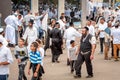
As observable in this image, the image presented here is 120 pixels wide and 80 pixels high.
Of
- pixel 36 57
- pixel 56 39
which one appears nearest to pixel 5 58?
pixel 36 57

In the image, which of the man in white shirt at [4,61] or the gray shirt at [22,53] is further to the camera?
the gray shirt at [22,53]

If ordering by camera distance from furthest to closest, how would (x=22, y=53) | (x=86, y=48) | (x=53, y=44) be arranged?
1. (x=53, y=44)
2. (x=86, y=48)
3. (x=22, y=53)

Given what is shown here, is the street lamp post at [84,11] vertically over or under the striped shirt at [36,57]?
over

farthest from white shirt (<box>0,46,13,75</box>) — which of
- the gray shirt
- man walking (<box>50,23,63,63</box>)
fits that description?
man walking (<box>50,23,63,63</box>)

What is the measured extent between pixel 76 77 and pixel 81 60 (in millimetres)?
713

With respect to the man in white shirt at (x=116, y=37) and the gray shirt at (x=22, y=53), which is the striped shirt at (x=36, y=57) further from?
the man in white shirt at (x=116, y=37)

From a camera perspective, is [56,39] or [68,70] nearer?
[68,70]

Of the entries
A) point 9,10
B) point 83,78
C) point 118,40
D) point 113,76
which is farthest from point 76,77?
point 9,10

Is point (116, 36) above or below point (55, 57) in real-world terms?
above

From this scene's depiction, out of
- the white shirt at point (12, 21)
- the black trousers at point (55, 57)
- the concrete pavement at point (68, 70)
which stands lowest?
the concrete pavement at point (68, 70)

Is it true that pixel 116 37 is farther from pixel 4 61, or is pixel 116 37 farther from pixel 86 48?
pixel 4 61

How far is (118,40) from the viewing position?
67.6 feet

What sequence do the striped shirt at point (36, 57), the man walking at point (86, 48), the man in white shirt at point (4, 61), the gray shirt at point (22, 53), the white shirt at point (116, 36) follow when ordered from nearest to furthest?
the man in white shirt at point (4, 61) → the striped shirt at point (36, 57) → the gray shirt at point (22, 53) → the man walking at point (86, 48) → the white shirt at point (116, 36)

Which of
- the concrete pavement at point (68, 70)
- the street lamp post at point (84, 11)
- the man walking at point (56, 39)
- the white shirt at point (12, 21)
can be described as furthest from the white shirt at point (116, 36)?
the street lamp post at point (84, 11)
